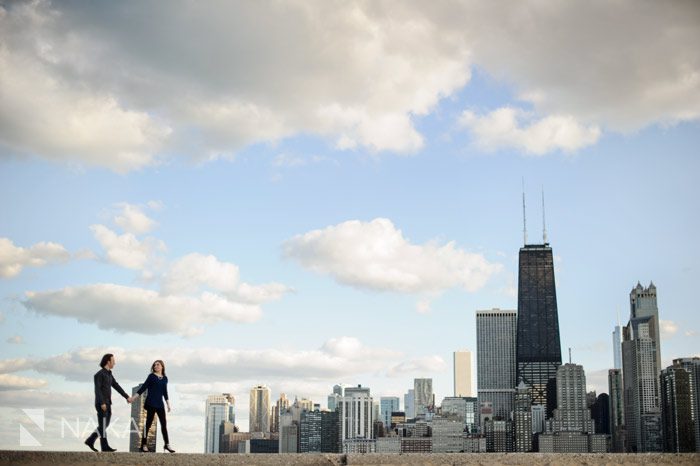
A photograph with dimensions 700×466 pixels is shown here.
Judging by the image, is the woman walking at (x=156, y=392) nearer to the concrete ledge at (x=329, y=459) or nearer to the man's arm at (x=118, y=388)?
the man's arm at (x=118, y=388)

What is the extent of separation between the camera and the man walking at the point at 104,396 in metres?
15.5

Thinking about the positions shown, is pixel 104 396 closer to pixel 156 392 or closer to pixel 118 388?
pixel 118 388

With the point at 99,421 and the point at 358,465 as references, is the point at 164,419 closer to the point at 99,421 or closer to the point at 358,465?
the point at 99,421

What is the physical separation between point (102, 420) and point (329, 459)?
4116 mm

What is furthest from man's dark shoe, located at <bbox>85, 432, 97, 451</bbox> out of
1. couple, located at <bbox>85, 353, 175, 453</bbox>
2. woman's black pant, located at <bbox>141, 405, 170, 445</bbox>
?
woman's black pant, located at <bbox>141, 405, 170, 445</bbox>

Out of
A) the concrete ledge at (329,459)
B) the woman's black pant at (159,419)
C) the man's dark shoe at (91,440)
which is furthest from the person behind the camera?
the woman's black pant at (159,419)

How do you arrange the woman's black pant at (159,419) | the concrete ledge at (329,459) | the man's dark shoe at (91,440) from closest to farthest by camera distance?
1. the concrete ledge at (329,459)
2. the man's dark shoe at (91,440)
3. the woman's black pant at (159,419)

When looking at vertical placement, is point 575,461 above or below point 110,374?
below

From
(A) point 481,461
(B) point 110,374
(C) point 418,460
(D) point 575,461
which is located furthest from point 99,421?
(D) point 575,461

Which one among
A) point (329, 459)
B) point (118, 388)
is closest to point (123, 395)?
point (118, 388)

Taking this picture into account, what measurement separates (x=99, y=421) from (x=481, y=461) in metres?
6.74

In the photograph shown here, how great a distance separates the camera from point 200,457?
48.1ft

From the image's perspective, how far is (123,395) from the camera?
16.1 meters

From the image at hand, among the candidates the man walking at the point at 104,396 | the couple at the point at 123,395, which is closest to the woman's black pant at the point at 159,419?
the couple at the point at 123,395
